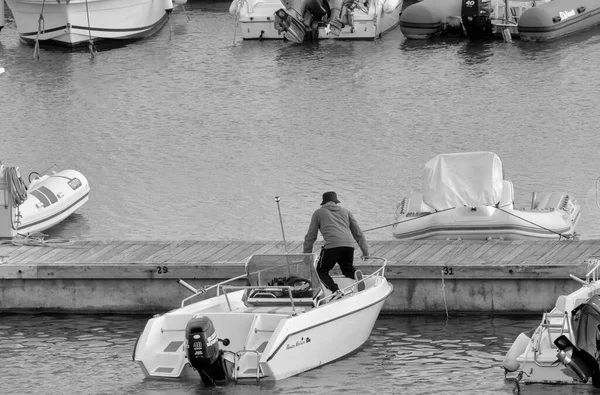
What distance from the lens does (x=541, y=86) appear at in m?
35.8

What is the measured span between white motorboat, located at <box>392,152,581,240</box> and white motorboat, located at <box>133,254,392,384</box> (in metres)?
3.63

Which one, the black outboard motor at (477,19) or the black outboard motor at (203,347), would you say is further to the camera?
the black outboard motor at (477,19)

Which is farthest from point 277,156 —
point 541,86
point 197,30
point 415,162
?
point 197,30

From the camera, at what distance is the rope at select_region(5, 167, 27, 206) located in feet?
65.1

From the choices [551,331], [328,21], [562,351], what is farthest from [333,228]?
[328,21]

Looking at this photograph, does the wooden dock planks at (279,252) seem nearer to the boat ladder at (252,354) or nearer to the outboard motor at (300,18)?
the boat ladder at (252,354)

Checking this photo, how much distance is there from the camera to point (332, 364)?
15719mm

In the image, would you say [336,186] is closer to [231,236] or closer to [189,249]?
[231,236]

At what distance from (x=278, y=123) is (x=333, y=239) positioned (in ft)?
54.9

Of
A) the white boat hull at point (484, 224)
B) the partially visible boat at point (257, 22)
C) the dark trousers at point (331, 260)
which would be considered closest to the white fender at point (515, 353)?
the dark trousers at point (331, 260)

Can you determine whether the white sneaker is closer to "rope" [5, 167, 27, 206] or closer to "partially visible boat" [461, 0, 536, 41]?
"rope" [5, 167, 27, 206]

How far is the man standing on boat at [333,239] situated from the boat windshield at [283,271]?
625 mm

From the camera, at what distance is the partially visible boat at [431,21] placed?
42.6 meters

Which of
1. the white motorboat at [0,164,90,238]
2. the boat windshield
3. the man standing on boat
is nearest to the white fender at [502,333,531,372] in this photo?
the boat windshield
